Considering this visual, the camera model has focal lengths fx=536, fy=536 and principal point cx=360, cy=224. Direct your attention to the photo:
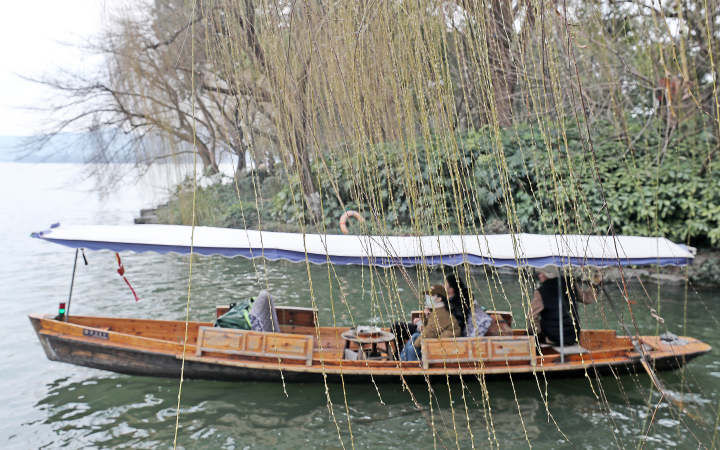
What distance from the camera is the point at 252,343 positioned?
6098 millimetres

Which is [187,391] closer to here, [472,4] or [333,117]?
[333,117]

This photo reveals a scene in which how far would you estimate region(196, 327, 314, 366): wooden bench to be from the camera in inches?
236

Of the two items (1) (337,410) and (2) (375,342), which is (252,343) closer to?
(1) (337,410)

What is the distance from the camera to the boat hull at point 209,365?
232 inches

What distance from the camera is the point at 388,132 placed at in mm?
2082

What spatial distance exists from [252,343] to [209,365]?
56 cm

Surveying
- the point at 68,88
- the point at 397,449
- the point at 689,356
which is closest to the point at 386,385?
the point at 397,449

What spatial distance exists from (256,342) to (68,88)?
600 inches

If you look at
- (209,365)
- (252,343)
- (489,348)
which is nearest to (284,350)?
(252,343)

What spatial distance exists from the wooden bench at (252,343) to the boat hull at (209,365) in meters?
0.11

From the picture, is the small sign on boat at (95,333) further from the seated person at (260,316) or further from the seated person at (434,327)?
the seated person at (434,327)

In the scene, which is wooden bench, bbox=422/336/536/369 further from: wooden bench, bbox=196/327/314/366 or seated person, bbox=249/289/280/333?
seated person, bbox=249/289/280/333

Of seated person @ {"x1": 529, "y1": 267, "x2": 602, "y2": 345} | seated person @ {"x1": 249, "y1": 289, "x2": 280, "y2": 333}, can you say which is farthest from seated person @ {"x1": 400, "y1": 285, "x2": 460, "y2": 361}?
seated person @ {"x1": 249, "y1": 289, "x2": 280, "y2": 333}

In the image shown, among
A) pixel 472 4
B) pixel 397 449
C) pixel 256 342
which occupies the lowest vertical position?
pixel 397 449
